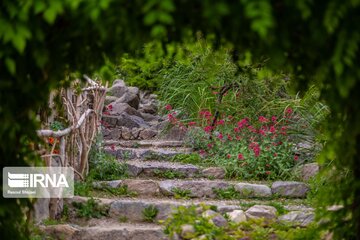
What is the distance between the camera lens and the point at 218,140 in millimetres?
7664

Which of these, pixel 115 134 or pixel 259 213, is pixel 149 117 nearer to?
pixel 115 134

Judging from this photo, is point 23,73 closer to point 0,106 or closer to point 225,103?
point 0,106

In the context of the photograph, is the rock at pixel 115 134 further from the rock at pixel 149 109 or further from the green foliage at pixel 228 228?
the green foliage at pixel 228 228

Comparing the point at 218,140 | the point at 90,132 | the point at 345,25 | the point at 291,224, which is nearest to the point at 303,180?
the point at 218,140

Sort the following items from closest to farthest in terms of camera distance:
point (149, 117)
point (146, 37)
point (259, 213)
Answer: point (146, 37) → point (259, 213) → point (149, 117)

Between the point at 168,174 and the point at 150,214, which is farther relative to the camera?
the point at 168,174

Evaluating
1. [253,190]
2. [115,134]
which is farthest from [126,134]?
[253,190]

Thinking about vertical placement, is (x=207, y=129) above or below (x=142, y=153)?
above

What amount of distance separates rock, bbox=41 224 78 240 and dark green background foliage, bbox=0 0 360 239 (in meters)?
2.18

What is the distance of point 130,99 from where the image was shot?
11.1 m

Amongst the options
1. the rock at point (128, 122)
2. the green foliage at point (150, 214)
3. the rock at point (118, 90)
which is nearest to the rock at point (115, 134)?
the rock at point (128, 122)

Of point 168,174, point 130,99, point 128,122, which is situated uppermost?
point 130,99

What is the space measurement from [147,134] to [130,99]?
1.97 m

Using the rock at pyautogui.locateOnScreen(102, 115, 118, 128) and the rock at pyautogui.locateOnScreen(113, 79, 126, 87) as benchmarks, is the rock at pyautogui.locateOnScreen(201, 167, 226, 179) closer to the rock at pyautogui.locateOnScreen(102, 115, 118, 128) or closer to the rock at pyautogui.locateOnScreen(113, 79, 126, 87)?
the rock at pyautogui.locateOnScreen(102, 115, 118, 128)
